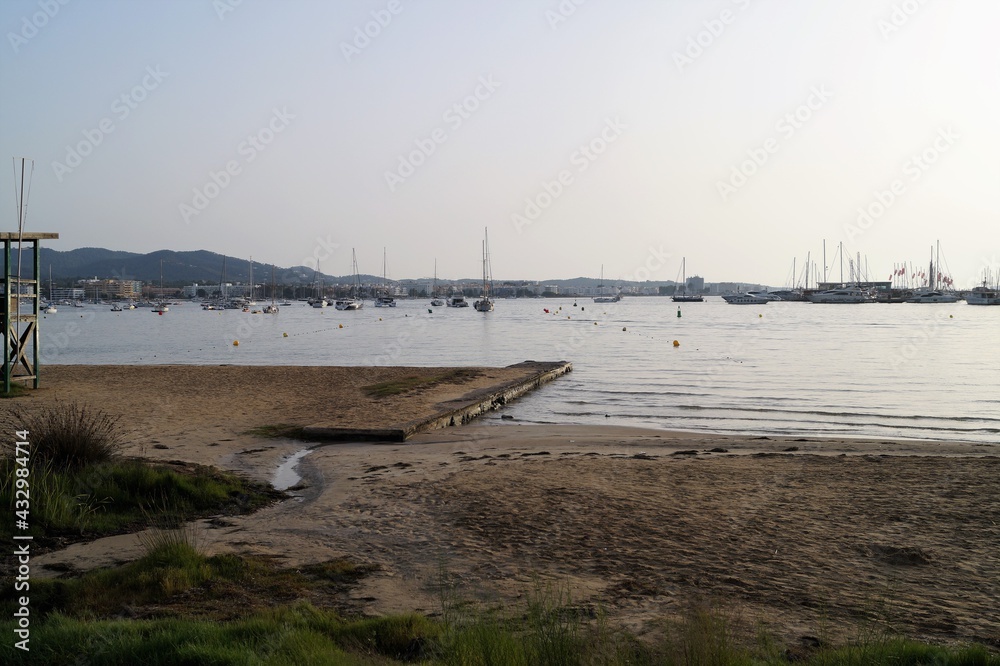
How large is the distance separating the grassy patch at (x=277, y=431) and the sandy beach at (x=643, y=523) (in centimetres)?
34

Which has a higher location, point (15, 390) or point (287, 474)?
point (15, 390)

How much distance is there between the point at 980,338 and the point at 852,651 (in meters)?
56.3

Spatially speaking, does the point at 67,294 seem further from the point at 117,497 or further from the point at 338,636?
the point at 338,636

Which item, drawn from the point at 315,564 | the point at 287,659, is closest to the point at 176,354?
the point at 315,564

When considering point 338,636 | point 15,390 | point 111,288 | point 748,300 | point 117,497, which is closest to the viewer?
point 338,636

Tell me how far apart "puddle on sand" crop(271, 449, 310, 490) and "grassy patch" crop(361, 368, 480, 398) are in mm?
7493

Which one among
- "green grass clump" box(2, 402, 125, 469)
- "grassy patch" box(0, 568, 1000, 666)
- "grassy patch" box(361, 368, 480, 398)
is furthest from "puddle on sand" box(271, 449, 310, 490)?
"grassy patch" box(361, 368, 480, 398)

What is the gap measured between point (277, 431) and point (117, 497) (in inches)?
246

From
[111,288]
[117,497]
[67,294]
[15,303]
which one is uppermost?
[111,288]

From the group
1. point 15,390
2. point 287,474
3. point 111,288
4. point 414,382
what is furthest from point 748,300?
point 287,474

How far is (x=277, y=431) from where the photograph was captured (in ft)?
47.4

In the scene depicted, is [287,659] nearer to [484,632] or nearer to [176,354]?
[484,632]

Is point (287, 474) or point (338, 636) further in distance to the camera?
point (287, 474)

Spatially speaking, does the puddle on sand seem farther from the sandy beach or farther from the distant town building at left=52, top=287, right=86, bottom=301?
the distant town building at left=52, top=287, right=86, bottom=301
